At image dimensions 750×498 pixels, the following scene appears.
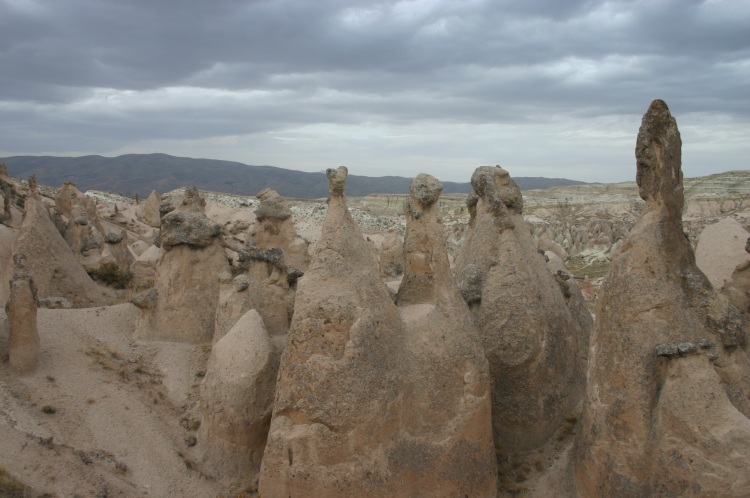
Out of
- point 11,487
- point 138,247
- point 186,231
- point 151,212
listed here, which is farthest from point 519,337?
point 151,212

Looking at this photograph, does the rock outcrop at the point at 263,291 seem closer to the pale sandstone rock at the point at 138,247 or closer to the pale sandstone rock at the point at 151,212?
the pale sandstone rock at the point at 138,247

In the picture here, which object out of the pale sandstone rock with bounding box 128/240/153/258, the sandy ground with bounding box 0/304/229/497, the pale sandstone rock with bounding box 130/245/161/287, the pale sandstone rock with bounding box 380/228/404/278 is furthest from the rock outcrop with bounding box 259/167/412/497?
the pale sandstone rock with bounding box 128/240/153/258

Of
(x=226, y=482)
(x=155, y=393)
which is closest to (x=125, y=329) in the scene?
(x=155, y=393)

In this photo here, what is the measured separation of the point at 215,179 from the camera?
193m

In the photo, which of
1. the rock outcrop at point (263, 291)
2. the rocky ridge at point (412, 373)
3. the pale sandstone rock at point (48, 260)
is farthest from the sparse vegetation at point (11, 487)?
the pale sandstone rock at point (48, 260)

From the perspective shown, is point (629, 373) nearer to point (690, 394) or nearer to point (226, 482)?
point (690, 394)

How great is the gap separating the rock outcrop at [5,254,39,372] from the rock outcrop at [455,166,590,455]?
6.50 meters

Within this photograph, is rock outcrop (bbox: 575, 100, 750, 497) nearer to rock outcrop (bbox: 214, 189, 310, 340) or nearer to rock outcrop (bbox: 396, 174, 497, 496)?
rock outcrop (bbox: 396, 174, 497, 496)

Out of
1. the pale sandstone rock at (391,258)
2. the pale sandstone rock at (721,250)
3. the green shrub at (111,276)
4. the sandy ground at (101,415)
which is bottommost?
the sandy ground at (101,415)

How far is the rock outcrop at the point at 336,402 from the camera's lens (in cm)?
668

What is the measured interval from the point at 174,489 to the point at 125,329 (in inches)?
179

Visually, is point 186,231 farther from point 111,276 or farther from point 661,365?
point 661,365

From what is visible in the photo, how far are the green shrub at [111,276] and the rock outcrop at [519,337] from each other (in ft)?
40.9

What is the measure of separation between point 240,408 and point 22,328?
12.3 ft
